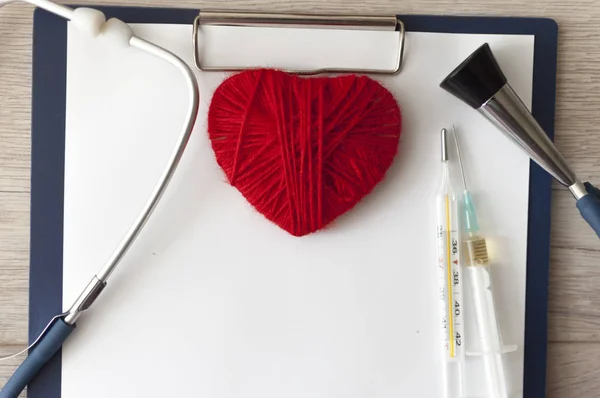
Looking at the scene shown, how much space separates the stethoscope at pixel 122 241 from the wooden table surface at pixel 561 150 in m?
0.03

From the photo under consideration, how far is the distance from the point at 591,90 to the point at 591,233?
0.13 m

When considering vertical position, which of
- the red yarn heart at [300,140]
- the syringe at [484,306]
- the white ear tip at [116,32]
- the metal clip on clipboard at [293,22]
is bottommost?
the syringe at [484,306]

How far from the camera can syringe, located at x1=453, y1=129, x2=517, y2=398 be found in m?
0.46

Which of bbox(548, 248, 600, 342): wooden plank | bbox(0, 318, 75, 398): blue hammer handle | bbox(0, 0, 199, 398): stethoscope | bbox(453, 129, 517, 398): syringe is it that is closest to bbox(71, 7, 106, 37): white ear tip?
bbox(0, 0, 199, 398): stethoscope

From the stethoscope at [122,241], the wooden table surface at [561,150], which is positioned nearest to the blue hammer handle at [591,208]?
the wooden table surface at [561,150]

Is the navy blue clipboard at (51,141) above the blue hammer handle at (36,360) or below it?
above

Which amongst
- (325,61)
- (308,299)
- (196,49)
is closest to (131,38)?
(196,49)

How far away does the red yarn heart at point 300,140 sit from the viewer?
1.45 feet

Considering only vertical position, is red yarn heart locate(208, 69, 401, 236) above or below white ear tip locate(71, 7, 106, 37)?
below

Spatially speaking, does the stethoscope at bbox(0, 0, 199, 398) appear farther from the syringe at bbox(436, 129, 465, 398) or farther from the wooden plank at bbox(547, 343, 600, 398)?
the wooden plank at bbox(547, 343, 600, 398)

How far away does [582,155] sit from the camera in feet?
1.61

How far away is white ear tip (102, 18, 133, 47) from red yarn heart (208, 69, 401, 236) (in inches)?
3.4

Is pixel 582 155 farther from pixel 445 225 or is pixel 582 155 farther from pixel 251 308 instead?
pixel 251 308

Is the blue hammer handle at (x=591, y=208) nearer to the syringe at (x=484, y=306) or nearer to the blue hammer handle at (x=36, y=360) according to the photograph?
the syringe at (x=484, y=306)
